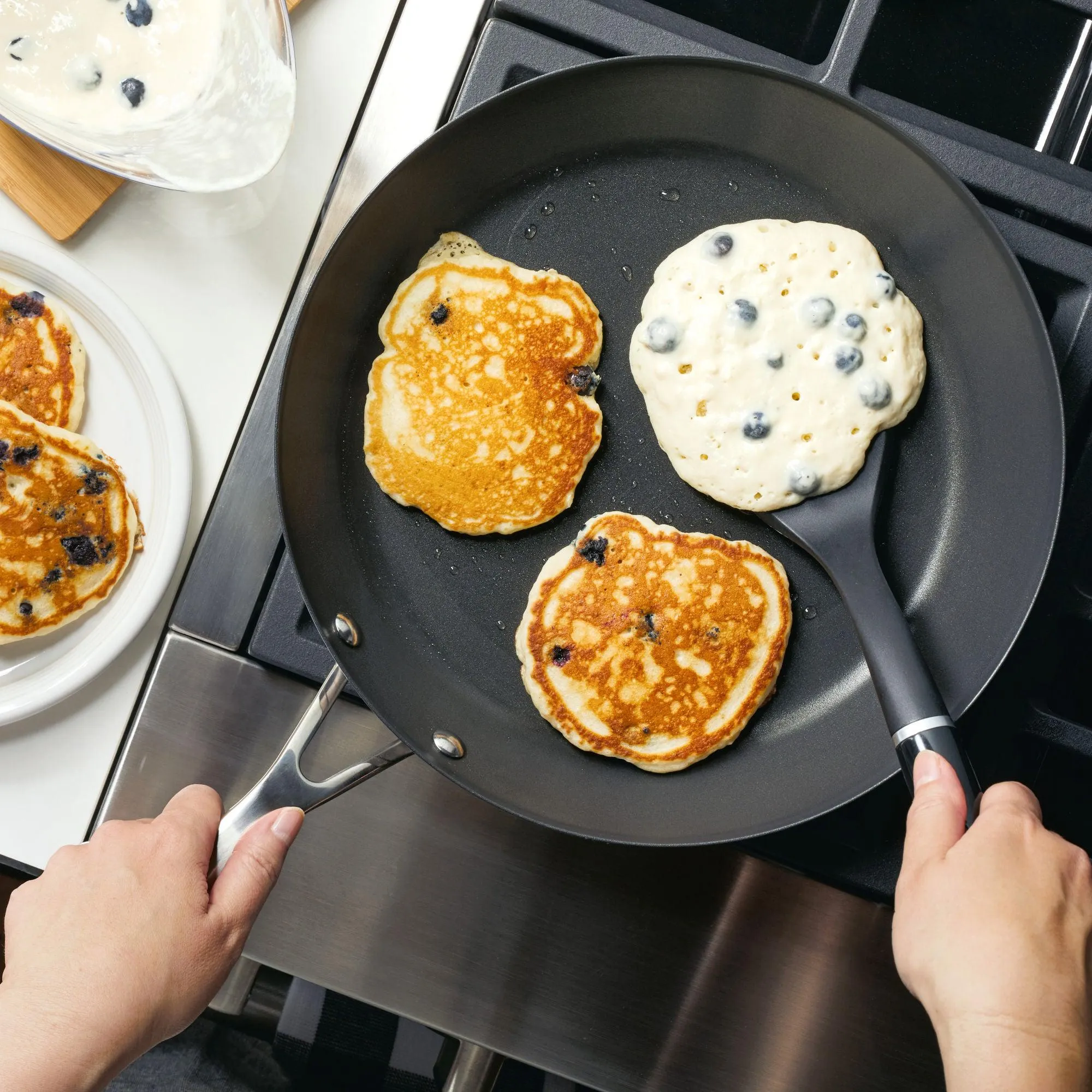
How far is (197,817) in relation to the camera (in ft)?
3.27

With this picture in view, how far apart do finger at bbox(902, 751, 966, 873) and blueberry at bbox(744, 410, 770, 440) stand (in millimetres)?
399

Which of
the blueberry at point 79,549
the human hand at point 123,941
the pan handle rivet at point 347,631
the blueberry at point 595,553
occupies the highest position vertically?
the blueberry at point 595,553

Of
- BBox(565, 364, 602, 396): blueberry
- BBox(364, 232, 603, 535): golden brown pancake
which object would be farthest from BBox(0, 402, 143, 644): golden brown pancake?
BBox(565, 364, 602, 396): blueberry

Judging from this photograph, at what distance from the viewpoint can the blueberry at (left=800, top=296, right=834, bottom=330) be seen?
3.49 ft

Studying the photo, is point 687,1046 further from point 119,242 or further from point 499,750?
point 119,242

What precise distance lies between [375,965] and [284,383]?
728 millimetres

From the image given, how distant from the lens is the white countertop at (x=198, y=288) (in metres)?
1.18

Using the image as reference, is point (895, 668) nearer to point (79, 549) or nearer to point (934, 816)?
point (934, 816)

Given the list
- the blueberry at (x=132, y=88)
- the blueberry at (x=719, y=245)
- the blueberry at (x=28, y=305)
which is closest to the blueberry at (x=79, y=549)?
the blueberry at (x=28, y=305)

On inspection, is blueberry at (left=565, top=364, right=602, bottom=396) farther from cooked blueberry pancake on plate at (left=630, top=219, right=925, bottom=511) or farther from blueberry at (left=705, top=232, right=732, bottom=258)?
blueberry at (left=705, top=232, right=732, bottom=258)

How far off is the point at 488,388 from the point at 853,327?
426 mm

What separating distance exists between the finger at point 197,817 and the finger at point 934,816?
688 mm

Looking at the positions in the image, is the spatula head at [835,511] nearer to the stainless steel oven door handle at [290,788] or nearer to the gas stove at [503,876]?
the gas stove at [503,876]

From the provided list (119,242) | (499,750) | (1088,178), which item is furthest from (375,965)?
(1088,178)
